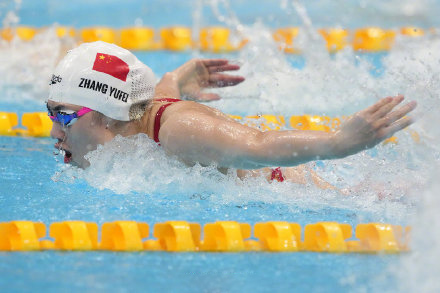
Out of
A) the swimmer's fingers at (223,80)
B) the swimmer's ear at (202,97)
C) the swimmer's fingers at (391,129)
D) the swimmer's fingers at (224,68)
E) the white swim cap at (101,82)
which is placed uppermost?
the swimmer's fingers at (224,68)

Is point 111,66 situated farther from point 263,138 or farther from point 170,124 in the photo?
point 263,138

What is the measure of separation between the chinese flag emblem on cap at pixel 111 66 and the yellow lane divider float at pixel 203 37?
3.41m

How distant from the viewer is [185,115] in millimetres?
2336

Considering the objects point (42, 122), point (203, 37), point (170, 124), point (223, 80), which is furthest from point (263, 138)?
point (203, 37)

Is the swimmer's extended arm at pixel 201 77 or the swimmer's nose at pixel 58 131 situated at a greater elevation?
the swimmer's extended arm at pixel 201 77

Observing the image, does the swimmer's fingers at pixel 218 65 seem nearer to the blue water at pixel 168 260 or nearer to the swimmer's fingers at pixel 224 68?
the swimmer's fingers at pixel 224 68

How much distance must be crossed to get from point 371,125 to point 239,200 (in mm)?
748

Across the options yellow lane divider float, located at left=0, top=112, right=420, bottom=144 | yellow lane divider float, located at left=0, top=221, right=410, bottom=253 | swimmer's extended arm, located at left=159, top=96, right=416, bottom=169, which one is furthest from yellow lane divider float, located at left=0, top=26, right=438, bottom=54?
yellow lane divider float, located at left=0, top=221, right=410, bottom=253

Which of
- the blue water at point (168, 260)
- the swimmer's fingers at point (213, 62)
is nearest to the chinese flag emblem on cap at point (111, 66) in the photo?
the blue water at point (168, 260)

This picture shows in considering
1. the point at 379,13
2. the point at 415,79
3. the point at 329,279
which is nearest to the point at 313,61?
the point at 415,79

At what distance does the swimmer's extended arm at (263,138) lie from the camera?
2.03 metres

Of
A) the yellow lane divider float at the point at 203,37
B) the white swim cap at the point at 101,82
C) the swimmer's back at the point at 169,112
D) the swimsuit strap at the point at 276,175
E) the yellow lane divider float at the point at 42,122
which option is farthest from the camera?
the yellow lane divider float at the point at 203,37

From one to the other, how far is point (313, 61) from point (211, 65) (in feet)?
4.50

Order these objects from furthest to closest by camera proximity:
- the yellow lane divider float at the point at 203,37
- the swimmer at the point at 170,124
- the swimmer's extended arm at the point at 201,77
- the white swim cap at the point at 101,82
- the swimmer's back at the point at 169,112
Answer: the yellow lane divider float at the point at 203,37 → the swimmer's extended arm at the point at 201,77 → the white swim cap at the point at 101,82 → the swimmer's back at the point at 169,112 → the swimmer at the point at 170,124
